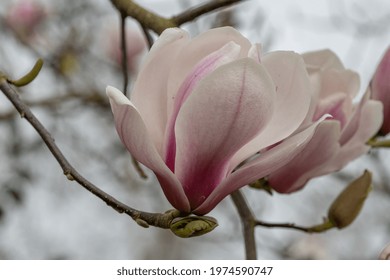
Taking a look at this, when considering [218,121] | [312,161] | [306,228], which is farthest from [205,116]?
[306,228]

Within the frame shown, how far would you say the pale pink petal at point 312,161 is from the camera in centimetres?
83

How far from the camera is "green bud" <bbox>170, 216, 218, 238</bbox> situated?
64 cm

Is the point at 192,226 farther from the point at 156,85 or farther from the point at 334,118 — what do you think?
the point at 334,118

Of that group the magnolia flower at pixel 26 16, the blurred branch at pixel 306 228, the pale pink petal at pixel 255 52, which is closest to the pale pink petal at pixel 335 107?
the blurred branch at pixel 306 228

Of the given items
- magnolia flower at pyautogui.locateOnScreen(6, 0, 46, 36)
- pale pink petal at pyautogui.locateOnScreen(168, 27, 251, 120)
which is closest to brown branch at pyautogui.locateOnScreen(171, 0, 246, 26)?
pale pink petal at pyautogui.locateOnScreen(168, 27, 251, 120)

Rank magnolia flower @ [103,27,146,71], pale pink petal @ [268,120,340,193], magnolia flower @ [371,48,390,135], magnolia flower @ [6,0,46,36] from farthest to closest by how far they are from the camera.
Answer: magnolia flower @ [103,27,146,71], magnolia flower @ [6,0,46,36], magnolia flower @ [371,48,390,135], pale pink petal @ [268,120,340,193]

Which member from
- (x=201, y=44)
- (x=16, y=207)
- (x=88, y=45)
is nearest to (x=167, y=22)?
(x=201, y=44)

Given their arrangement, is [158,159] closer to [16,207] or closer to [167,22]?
[167,22]

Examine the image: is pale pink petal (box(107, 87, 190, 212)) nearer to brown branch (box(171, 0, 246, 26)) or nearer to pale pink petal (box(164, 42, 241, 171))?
pale pink petal (box(164, 42, 241, 171))

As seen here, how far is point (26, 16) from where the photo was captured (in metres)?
2.45

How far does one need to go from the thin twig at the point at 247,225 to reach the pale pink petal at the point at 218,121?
193mm

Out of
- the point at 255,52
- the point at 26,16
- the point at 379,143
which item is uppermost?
the point at 255,52

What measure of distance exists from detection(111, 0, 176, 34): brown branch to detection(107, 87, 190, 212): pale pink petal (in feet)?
0.87

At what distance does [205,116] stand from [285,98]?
104mm
